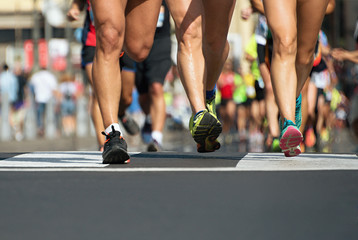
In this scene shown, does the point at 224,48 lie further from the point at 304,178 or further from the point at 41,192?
the point at 41,192

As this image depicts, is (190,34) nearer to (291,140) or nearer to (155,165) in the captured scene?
(291,140)

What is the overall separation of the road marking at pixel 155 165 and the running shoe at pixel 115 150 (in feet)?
0.20

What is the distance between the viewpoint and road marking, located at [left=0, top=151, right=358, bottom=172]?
488 cm

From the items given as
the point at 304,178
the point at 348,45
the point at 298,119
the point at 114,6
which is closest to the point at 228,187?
the point at 304,178

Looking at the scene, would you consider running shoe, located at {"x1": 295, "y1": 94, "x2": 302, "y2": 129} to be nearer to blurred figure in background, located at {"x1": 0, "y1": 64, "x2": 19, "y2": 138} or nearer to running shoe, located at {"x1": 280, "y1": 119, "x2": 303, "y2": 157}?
running shoe, located at {"x1": 280, "y1": 119, "x2": 303, "y2": 157}

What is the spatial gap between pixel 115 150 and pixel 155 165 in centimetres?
26

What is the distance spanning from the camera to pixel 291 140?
18.5 feet

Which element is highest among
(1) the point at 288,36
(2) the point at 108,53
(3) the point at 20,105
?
(3) the point at 20,105

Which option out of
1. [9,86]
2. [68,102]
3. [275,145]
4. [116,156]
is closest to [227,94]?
[9,86]

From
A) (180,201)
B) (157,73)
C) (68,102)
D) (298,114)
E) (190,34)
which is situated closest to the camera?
(180,201)

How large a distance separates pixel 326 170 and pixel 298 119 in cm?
187

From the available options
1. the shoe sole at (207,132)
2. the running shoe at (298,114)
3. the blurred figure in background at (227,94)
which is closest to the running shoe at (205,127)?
the shoe sole at (207,132)

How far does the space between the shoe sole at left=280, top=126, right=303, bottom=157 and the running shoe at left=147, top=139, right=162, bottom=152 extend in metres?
3.15

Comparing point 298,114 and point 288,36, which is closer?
point 288,36
